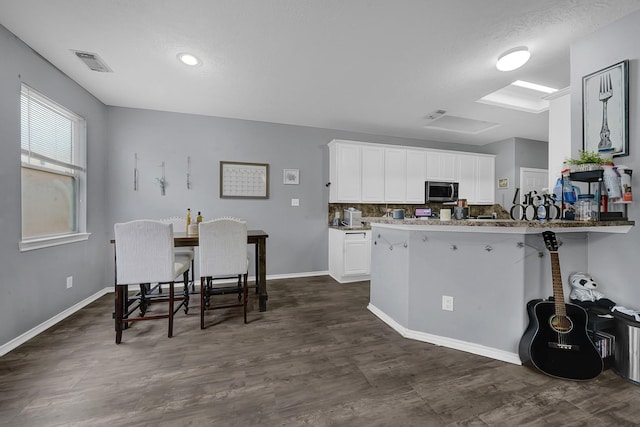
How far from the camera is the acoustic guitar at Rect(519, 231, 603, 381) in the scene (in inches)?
65.0

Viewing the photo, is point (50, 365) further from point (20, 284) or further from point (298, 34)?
point (298, 34)

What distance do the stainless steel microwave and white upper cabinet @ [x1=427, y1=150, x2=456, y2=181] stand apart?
142mm

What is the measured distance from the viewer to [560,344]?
1.71 metres

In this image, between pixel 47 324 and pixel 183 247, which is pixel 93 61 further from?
pixel 47 324

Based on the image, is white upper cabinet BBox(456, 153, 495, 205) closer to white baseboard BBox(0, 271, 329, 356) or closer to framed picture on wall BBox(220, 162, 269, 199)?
framed picture on wall BBox(220, 162, 269, 199)

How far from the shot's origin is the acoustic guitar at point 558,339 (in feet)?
5.42

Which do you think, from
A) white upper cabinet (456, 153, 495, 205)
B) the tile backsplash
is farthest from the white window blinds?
white upper cabinet (456, 153, 495, 205)

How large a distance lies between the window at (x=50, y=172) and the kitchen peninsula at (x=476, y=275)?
3339mm

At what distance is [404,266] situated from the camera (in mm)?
2238

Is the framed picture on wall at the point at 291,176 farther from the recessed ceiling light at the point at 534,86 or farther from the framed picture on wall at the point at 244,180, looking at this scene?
the recessed ceiling light at the point at 534,86

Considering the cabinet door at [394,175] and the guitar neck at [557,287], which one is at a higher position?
the cabinet door at [394,175]

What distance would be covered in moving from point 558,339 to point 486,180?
4.04 m

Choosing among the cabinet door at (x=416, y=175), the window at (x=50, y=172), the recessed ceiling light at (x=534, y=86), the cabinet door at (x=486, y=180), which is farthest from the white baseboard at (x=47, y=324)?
the cabinet door at (x=486, y=180)

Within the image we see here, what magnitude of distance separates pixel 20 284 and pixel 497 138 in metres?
6.97
